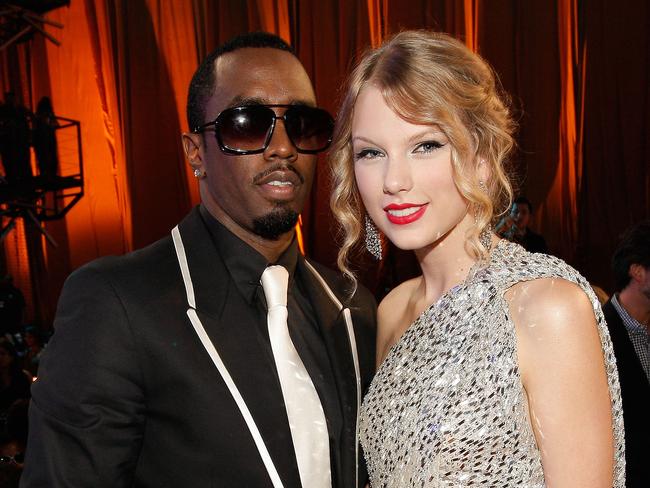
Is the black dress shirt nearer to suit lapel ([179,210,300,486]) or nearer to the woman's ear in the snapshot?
suit lapel ([179,210,300,486])

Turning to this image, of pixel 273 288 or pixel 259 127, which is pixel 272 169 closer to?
pixel 259 127

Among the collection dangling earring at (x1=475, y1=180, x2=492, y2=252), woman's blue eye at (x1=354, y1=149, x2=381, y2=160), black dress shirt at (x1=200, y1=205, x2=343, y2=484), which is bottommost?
→ black dress shirt at (x1=200, y1=205, x2=343, y2=484)

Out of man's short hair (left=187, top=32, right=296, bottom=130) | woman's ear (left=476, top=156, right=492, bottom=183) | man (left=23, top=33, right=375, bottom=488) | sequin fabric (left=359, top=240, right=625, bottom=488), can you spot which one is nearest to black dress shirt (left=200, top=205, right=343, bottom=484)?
man (left=23, top=33, right=375, bottom=488)

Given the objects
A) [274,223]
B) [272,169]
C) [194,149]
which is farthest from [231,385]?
[194,149]

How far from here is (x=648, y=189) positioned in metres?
7.06

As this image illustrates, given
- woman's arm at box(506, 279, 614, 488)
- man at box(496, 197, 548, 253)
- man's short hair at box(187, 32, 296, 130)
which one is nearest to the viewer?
woman's arm at box(506, 279, 614, 488)

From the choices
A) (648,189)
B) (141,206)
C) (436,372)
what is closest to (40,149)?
(141,206)

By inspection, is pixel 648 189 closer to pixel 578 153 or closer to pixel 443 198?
pixel 578 153

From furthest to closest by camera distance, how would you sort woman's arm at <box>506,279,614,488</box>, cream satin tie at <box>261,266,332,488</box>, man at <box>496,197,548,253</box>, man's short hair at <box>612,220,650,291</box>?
man at <box>496,197,548,253</box>, man's short hair at <box>612,220,650,291</box>, cream satin tie at <box>261,266,332,488</box>, woman's arm at <box>506,279,614,488</box>

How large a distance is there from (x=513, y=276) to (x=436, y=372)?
10.3 inches

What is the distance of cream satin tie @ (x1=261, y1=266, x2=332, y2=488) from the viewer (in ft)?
4.86

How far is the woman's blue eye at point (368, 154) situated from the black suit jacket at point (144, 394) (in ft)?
1.44

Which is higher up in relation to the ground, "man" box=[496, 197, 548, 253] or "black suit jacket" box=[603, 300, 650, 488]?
"man" box=[496, 197, 548, 253]

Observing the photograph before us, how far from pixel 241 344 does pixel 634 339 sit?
192 centimetres
